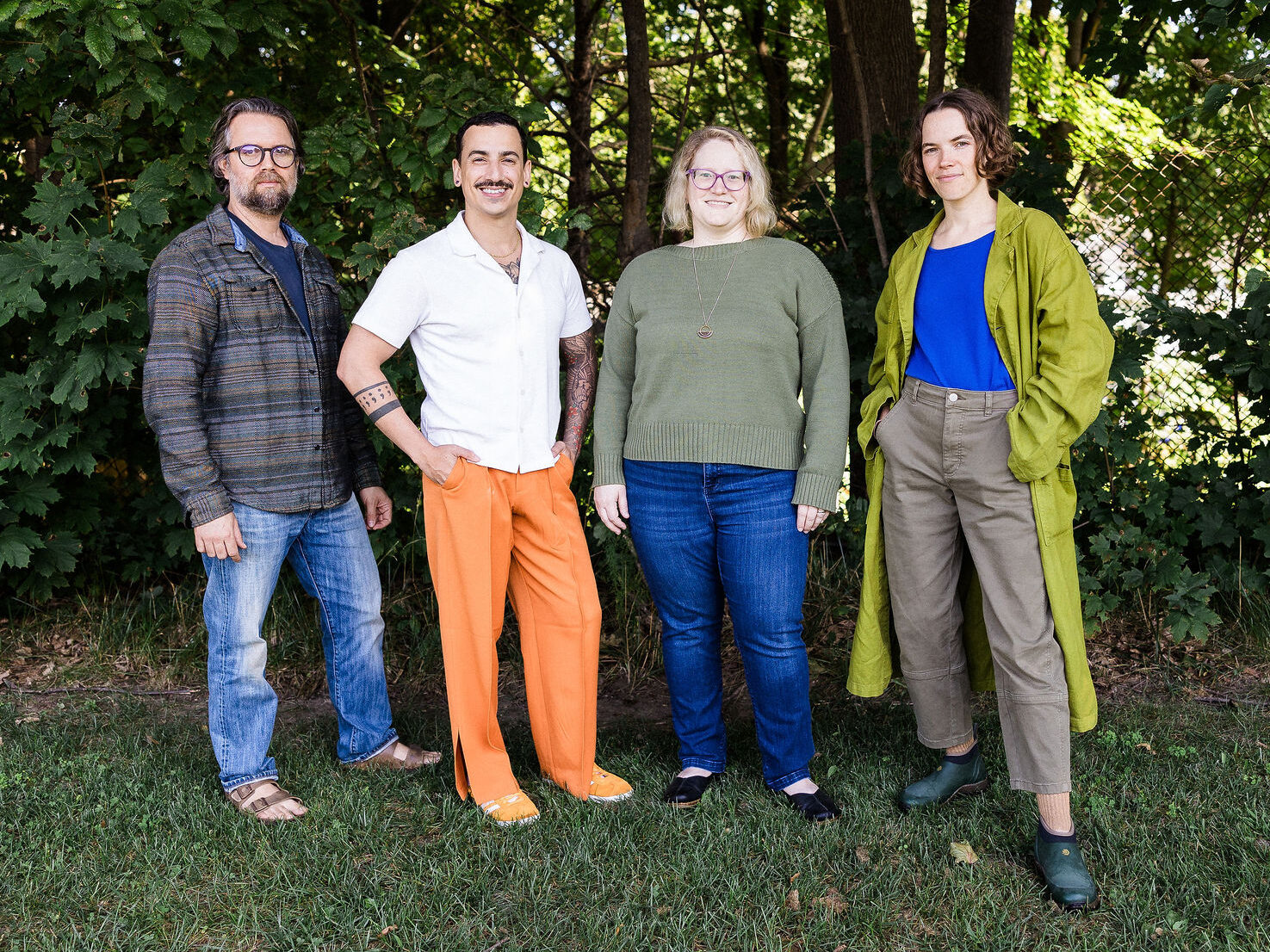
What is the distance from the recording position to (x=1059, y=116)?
997 centimetres

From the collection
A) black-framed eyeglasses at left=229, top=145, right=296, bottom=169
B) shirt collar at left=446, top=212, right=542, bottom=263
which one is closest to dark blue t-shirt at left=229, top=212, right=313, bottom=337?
black-framed eyeglasses at left=229, top=145, right=296, bottom=169

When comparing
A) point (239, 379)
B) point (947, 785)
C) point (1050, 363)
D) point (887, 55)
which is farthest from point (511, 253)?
point (887, 55)

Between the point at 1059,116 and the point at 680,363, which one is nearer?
the point at 680,363

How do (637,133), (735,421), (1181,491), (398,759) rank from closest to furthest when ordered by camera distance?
1. (735,421)
2. (398,759)
3. (1181,491)
4. (637,133)

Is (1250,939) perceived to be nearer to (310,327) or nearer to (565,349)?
(565,349)

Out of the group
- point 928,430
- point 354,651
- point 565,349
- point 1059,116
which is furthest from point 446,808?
point 1059,116

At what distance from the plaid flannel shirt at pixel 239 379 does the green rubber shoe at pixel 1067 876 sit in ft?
7.89

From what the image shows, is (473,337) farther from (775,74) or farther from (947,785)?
(775,74)

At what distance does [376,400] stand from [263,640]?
921 millimetres

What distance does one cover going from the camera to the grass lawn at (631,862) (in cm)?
270

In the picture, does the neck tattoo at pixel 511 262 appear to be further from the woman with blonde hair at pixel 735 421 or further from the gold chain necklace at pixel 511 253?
the woman with blonde hair at pixel 735 421

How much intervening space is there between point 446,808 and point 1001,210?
7.97ft

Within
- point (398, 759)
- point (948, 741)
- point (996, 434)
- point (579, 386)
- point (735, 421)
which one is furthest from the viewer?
point (398, 759)

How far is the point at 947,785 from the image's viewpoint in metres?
3.37
